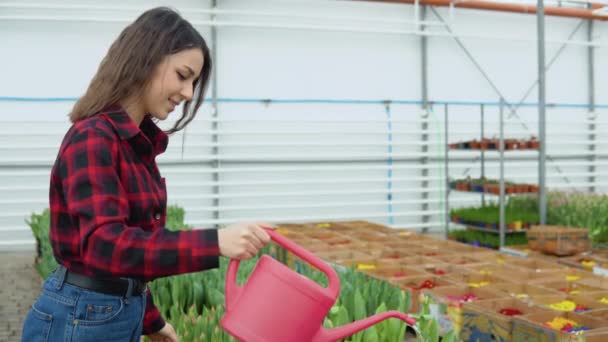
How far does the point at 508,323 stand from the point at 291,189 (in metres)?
5.39

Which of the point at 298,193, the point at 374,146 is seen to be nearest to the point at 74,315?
the point at 298,193

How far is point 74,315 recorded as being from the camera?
3.70 ft

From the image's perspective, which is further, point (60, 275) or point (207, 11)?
point (207, 11)

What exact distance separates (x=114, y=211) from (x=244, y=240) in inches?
7.8

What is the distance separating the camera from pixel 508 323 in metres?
2.35

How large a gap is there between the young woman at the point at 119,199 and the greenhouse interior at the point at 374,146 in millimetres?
961

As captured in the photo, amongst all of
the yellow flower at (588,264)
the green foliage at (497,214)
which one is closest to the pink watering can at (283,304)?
the yellow flower at (588,264)

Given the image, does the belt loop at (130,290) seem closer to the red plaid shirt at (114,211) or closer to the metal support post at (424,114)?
the red plaid shirt at (114,211)

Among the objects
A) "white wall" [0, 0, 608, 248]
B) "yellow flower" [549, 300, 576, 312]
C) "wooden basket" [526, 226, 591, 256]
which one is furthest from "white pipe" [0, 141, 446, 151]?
"yellow flower" [549, 300, 576, 312]

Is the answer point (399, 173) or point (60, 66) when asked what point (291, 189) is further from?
point (60, 66)

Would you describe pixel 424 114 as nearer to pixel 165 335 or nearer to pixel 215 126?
pixel 215 126

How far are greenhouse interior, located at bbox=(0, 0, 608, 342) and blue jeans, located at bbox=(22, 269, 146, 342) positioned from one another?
94cm

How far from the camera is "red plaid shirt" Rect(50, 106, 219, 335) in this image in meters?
1.00

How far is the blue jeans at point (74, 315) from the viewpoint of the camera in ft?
3.69
